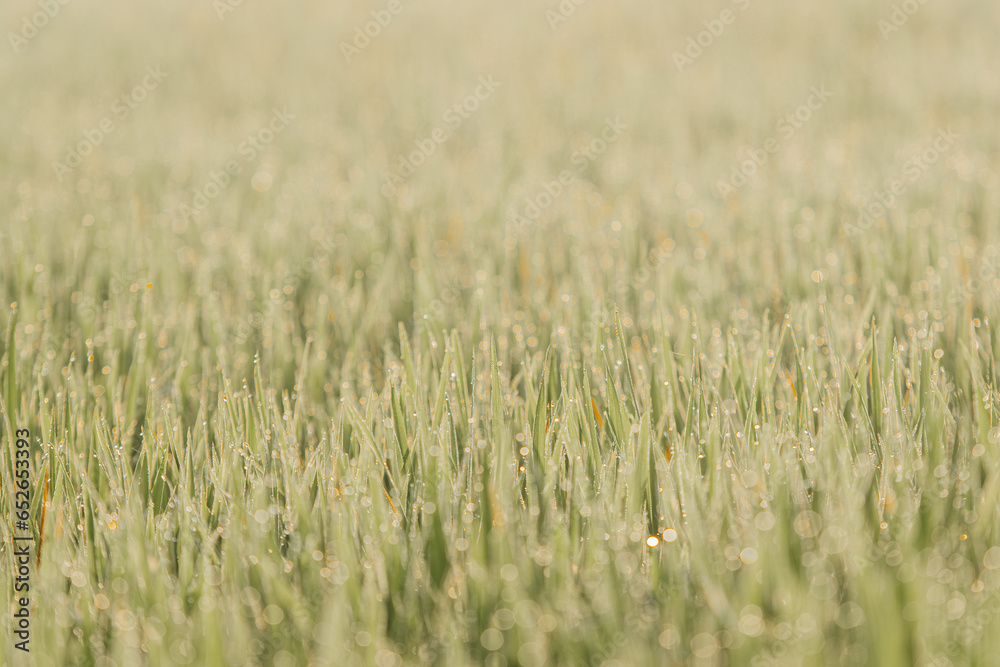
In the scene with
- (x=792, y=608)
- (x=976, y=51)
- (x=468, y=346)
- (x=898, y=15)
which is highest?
(x=898, y=15)

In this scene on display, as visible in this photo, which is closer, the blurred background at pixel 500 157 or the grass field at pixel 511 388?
the grass field at pixel 511 388

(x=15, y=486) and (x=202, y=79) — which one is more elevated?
(x=202, y=79)

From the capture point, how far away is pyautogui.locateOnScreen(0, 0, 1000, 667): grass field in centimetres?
65

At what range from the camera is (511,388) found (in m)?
1.04

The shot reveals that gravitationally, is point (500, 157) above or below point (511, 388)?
above

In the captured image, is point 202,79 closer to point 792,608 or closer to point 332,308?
point 332,308

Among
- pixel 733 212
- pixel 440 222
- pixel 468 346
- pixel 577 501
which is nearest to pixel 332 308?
pixel 468 346

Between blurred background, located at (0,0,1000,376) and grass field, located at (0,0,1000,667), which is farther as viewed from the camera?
blurred background, located at (0,0,1000,376)

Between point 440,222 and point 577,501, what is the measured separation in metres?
1.09

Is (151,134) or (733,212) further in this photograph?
(151,134)

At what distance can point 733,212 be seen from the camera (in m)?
1.71

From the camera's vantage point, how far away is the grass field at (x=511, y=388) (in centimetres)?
65

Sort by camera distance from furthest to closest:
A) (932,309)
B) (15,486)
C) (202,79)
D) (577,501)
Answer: (202,79) < (932,309) < (15,486) < (577,501)

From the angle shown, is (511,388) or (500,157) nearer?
(511,388)
